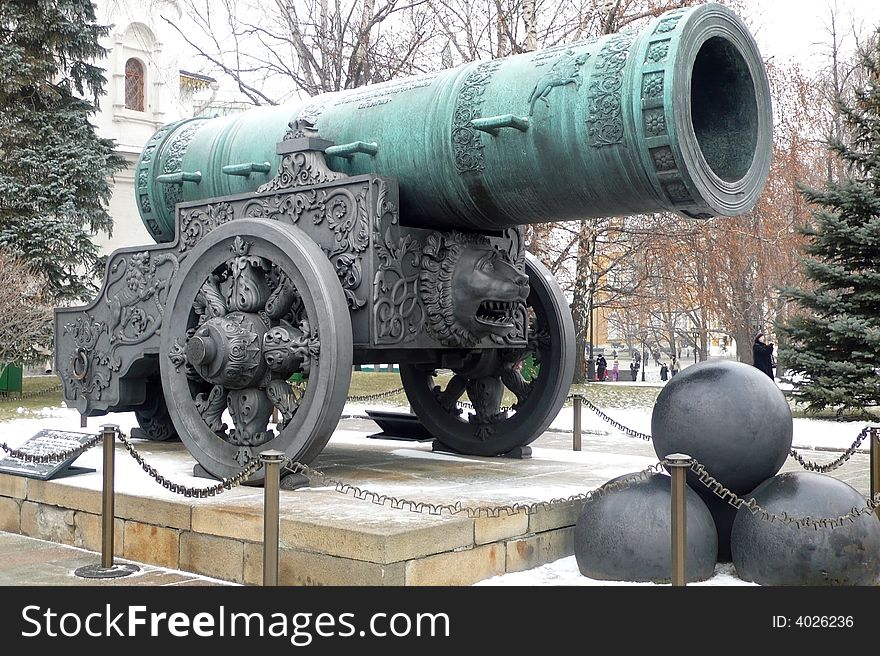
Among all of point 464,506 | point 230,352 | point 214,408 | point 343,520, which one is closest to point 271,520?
point 343,520

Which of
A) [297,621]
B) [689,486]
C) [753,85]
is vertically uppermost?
[753,85]

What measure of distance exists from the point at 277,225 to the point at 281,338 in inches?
23.8

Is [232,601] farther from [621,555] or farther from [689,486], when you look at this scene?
[689,486]

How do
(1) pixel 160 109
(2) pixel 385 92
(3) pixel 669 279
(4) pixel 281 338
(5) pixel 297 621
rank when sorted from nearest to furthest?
(5) pixel 297 621, (4) pixel 281 338, (2) pixel 385 92, (3) pixel 669 279, (1) pixel 160 109

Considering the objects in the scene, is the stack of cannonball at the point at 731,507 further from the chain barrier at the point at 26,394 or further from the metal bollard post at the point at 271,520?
the chain barrier at the point at 26,394

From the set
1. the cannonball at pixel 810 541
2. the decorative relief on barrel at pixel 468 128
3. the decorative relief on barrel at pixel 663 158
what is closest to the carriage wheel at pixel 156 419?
the decorative relief on barrel at pixel 468 128

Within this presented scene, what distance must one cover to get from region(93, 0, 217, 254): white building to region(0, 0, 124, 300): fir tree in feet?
24.1

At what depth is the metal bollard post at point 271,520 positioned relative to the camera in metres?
4.11

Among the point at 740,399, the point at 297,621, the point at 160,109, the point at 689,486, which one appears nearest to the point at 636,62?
the point at 740,399

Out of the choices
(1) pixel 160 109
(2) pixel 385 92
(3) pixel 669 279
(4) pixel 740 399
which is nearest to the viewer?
(4) pixel 740 399

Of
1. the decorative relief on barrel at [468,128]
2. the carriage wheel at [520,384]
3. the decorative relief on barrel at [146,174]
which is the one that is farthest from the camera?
the decorative relief on barrel at [146,174]

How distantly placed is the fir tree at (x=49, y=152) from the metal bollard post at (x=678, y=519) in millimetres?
15543

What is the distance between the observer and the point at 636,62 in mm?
4547

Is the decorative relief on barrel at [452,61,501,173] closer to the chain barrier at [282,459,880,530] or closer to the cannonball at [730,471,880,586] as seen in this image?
the chain barrier at [282,459,880,530]
